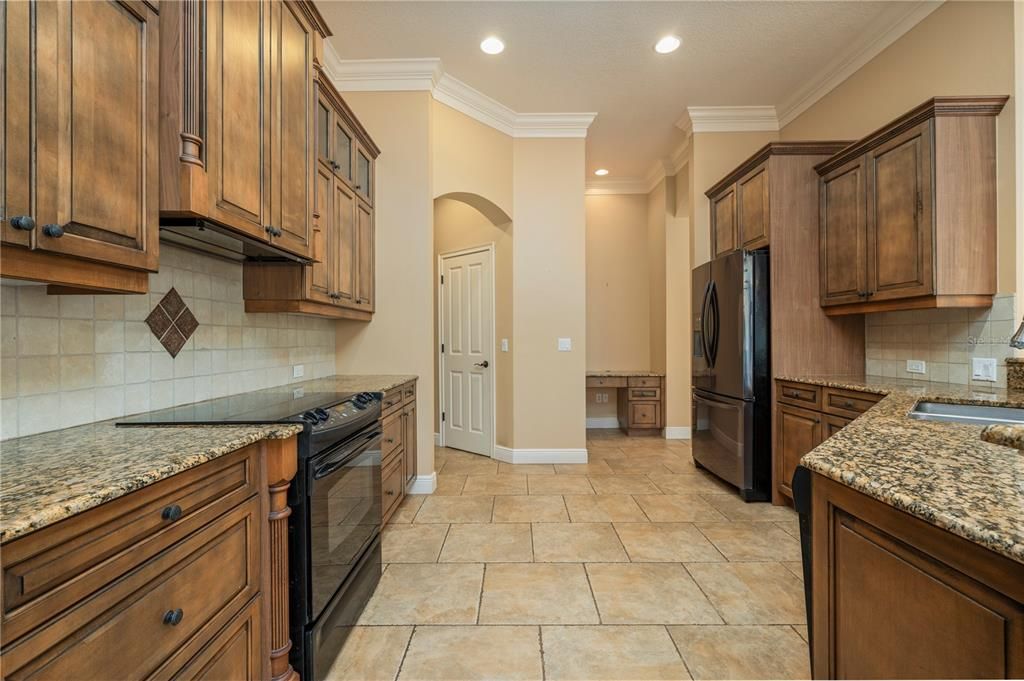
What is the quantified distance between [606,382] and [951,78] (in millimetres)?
3857

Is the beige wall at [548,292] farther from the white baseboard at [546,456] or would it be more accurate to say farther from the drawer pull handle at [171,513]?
the drawer pull handle at [171,513]

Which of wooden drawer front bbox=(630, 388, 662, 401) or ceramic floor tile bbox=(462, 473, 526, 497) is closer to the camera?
ceramic floor tile bbox=(462, 473, 526, 497)

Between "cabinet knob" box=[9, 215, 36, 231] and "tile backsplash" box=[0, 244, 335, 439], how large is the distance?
48 cm

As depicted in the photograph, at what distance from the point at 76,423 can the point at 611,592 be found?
7.28 feet

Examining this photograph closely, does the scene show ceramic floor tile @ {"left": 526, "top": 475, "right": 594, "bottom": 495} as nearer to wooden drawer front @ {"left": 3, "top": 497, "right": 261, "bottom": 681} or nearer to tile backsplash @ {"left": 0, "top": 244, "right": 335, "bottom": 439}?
tile backsplash @ {"left": 0, "top": 244, "right": 335, "bottom": 439}

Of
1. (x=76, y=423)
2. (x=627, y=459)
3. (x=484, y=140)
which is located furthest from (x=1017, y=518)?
(x=484, y=140)

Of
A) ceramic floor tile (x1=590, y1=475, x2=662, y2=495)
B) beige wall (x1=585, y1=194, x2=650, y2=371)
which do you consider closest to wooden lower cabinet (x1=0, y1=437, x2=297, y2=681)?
ceramic floor tile (x1=590, y1=475, x2=662, y2=495)

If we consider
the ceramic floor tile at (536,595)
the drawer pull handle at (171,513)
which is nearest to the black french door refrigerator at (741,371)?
the ceramic floor tile at (536,595)

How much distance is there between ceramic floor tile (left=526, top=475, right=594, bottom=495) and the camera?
11.2ft

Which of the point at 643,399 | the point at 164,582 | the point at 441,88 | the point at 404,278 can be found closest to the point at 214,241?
the point at 164,582

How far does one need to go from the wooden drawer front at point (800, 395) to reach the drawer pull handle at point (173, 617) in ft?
10.7

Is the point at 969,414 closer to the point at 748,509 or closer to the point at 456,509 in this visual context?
the point at 748,509

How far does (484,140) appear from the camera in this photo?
13.3ft

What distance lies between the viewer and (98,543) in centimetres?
81
